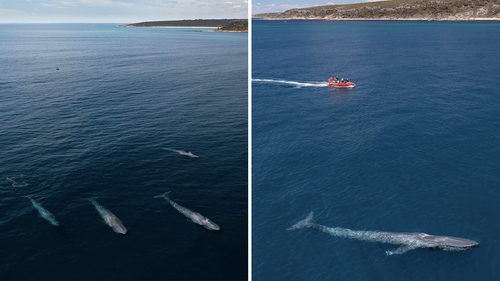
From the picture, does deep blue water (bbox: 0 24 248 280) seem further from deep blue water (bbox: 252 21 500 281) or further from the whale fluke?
the whale fluke

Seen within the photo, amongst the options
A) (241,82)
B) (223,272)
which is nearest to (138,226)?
(223,272)

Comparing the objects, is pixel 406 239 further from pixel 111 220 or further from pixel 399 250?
pixel 111 220

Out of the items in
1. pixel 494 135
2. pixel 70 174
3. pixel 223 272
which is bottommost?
pixel 223 272

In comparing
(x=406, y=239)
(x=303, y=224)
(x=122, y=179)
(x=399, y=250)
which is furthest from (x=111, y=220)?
(x=406, y=239)

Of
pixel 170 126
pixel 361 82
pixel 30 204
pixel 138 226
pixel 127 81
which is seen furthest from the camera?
pixel 127 81

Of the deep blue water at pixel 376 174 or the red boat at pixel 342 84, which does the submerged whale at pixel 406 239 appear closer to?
the deep blue water at pixel 376 174

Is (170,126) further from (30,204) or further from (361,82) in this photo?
(361,82)

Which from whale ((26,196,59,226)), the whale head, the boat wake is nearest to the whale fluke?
the whale head
